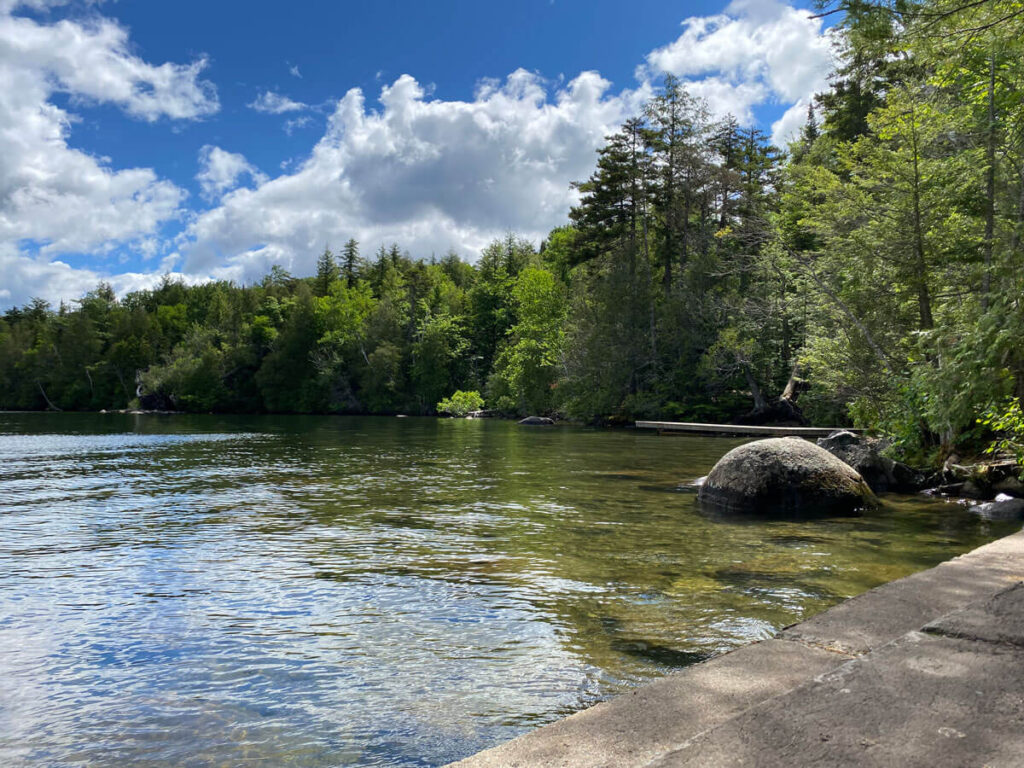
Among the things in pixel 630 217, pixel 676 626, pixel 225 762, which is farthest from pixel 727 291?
pixel 225 762

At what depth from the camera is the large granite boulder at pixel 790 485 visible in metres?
12.1

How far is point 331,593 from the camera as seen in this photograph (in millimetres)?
7316

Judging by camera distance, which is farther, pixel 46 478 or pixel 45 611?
pixel 46 478

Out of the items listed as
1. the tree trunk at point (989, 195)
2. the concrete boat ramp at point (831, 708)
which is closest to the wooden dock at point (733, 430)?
the tree trunk at point (989, 195)

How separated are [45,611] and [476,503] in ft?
25.2

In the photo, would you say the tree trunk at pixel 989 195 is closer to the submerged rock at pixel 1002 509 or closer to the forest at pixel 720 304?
the forest at pixel 720 304

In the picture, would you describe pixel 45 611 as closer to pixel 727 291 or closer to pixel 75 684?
pixel 75 684

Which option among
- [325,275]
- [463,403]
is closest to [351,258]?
[325,275]

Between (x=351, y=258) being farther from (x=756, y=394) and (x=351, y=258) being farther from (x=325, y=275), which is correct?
(x=756, y=394)

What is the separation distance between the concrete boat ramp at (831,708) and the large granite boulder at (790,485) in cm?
789

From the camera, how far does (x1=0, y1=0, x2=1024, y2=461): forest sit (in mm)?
12976

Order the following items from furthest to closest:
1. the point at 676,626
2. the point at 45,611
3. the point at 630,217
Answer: the point at 630,217 < the point at 45,611 < the point at 676,626

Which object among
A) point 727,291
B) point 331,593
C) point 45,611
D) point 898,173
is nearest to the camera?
point 45,611

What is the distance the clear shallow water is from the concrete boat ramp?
1.33 meters
